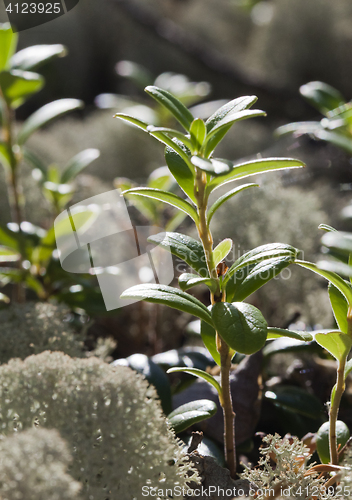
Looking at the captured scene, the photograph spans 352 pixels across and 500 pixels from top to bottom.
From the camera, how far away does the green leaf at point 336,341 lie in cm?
46

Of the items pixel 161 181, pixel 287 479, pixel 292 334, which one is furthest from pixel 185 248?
pixel 161 181

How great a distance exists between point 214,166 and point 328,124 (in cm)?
51

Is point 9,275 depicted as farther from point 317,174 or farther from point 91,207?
point 317,174

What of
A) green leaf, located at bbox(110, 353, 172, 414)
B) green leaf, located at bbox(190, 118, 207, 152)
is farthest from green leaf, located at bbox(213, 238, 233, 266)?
green leaf, located at bbox(110, 353, 172, 414)

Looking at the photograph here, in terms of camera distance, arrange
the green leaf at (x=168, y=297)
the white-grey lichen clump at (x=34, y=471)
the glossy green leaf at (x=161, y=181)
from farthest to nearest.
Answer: the glossy green leaf at (x=161, y=181) < the green leaf at (x=168, y=297) < the white-grey lichen clump at (x=34, y=471)

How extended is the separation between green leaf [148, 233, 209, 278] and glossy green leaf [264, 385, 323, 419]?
0.80 feet

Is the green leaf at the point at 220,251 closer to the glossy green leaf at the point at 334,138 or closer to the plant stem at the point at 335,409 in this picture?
the plant stem at the point at 335,409

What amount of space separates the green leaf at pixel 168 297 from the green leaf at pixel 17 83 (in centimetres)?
50

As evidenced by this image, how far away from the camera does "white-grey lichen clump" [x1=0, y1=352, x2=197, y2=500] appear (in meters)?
0.41

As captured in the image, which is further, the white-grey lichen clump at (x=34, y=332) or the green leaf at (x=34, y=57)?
the green leaf at (x=34, y=57)

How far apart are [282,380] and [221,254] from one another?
1.18 ft

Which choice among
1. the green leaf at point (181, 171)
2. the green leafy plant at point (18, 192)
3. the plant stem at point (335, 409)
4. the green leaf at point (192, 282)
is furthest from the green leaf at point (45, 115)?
the plant stem at point (335, 409)

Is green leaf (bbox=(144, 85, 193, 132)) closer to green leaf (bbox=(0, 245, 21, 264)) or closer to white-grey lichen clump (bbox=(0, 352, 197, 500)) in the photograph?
white-grey lichen clump (bbox=(0, 352, 197, 500))

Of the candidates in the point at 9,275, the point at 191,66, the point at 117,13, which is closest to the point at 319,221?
the point at 9,275
